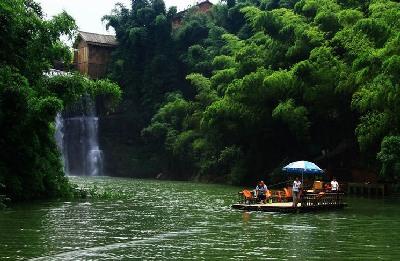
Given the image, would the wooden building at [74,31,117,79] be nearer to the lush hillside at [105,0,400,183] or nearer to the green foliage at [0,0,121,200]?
the lush hillside at [105,0,400,183]

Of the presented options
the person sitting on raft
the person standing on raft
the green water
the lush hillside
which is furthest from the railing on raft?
the lush hillside

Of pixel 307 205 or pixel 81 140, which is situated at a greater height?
pixel 81 140

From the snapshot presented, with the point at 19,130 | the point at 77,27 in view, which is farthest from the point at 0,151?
the point at 77,27

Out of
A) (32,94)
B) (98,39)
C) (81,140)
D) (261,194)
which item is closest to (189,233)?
(261,194)

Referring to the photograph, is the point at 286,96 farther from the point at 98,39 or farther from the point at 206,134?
the point at 98,39

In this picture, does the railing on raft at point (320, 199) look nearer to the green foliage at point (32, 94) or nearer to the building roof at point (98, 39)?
the green foliage at point (32, 94)

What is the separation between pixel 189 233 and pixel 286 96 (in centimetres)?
2529

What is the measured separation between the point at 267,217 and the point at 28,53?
1293cm

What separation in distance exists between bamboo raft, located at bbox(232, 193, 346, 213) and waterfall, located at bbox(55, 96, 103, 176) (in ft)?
144

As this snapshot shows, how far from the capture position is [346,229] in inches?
659

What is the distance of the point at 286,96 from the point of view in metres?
39.5

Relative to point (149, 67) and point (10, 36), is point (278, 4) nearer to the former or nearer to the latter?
point (149, 67)

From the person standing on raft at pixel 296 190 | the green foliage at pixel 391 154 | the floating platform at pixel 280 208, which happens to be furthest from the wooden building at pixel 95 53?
the person standing on raft at pixel 296 190

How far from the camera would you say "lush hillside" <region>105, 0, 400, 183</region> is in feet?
101
